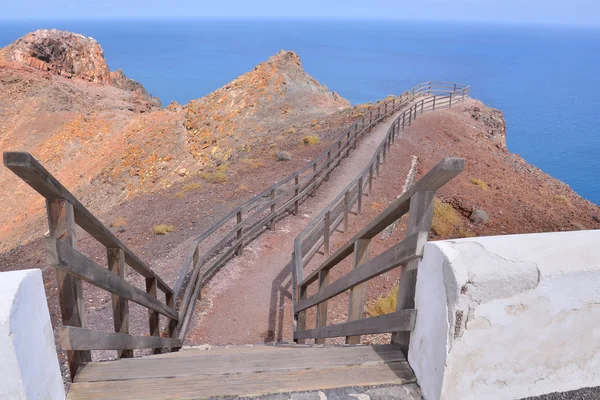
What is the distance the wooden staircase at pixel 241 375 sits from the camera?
2.64 m

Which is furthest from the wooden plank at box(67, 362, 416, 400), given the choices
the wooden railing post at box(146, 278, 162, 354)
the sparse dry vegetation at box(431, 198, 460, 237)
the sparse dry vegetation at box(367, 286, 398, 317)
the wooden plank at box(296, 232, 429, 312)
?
the sparse dry vegetation at box(431, 198, 460, 237)

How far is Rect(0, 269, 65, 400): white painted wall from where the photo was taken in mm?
1967

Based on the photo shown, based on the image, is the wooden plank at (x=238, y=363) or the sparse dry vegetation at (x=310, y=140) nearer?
the wooden plank at (x=238, y=363)

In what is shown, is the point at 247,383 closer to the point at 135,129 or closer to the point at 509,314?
the point at 509,314

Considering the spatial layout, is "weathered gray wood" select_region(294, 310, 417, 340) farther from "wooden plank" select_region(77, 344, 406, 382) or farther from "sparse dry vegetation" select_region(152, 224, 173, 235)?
"sparse dry vegetation" select_region(152, 224, 173, 235)

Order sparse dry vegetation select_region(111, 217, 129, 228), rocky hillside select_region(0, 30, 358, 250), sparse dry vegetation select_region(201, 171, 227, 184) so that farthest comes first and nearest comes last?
1. rocky hillside select_region(0, 30, 358, 250)
2. sparse dry vegetation select_region(201, 171, 227, 184)
3. sparse dry vegetation select_region(111, 217, 129, 228)

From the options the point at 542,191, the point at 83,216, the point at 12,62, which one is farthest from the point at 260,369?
the point at 12,62

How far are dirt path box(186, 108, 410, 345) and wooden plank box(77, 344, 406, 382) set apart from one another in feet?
14.3

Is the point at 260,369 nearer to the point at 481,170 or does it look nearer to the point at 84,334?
the point at 84,334

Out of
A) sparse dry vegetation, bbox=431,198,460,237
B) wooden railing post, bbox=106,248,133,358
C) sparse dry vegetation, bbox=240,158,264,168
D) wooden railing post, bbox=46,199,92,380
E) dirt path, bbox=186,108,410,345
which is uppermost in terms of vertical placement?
wooden railing post, bbox=46,199,92,380

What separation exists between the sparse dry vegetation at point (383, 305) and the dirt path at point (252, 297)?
4.66 feet

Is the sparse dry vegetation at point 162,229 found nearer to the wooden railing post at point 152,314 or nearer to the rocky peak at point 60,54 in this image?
the wooden railing post at point 152,314

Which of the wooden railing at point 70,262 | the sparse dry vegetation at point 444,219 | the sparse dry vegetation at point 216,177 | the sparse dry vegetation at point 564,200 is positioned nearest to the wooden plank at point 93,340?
the wooden railing at point 70,262

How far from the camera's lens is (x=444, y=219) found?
1442cm
